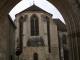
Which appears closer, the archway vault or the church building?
the archway vault

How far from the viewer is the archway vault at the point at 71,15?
7855mm

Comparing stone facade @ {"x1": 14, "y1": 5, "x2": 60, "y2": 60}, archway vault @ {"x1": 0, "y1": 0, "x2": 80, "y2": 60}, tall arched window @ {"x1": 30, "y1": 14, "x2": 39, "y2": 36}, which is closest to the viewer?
archway vault @ {"x1": 0, "y1": 0, "x2": 80, "y2": 60}

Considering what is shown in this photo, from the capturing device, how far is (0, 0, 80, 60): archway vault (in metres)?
7.86

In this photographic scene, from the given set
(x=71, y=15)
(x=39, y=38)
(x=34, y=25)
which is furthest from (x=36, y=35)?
(x=71, y=15)

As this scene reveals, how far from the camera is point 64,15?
8.80 meters

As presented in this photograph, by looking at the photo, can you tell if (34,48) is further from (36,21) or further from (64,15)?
(64,15)

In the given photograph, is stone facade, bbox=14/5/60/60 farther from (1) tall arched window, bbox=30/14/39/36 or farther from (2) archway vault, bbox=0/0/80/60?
(2) archway vault, bbox=0/0/80/60

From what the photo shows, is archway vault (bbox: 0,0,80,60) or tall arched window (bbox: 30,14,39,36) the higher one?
tall arched window (bbox: 30,14,39,36)

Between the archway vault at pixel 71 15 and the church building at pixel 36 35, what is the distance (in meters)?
20.3

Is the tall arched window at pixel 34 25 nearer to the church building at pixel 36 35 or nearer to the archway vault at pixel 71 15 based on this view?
the church building at pixel 36 35

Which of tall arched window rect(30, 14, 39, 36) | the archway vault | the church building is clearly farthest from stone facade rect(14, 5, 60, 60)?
the archway vault

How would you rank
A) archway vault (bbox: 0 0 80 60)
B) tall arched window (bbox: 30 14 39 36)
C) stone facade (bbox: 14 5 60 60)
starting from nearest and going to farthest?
archway vault (bbox: 0 0 80 60) < stone facade (bbox: 14 5 60 60) < tall arched window (bbox: 30 14 39 36)

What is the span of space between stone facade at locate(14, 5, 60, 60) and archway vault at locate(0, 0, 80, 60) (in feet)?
67.9

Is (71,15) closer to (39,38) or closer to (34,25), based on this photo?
(39,38)
